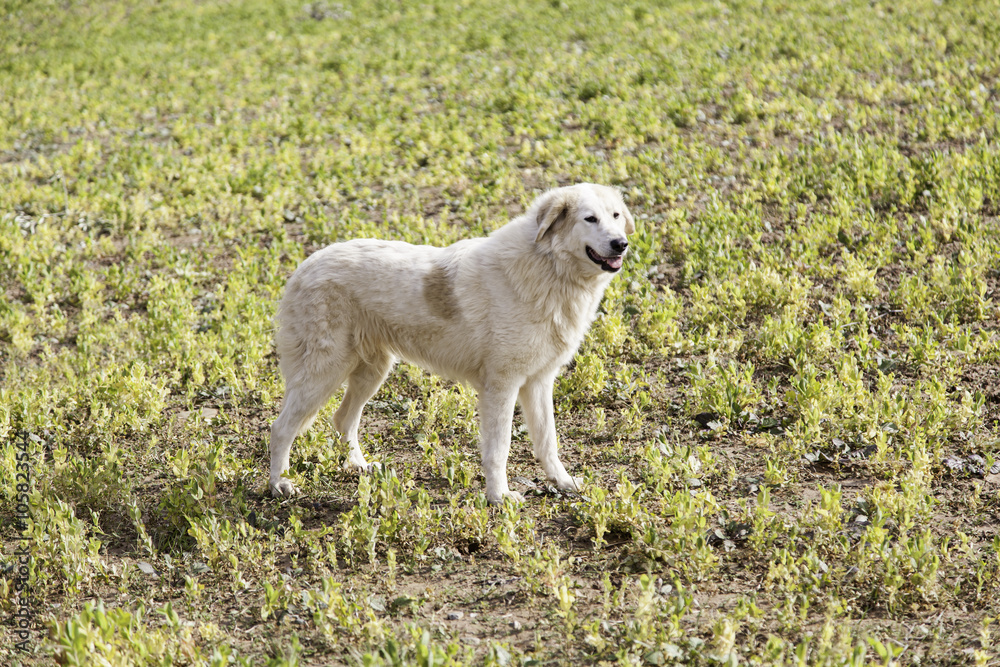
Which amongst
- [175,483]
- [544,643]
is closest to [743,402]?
[544,643]

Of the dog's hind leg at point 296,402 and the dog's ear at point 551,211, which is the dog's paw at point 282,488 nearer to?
the dog's hind leg at point 296,402

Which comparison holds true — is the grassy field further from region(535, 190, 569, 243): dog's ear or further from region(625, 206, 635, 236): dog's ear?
region(535, 190, 569, 243): dog's ear

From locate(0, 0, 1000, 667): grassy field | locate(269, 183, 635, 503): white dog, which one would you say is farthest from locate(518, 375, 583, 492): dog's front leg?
locate(0, 0, 1000, 667): grassy field

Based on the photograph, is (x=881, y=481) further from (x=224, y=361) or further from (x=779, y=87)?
(x=779, y=87)

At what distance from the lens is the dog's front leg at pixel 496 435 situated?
507 cm

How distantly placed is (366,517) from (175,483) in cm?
155

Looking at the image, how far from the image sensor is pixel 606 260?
4.91m

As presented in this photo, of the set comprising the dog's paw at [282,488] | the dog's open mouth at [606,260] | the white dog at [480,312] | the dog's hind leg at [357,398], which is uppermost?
the dog's open mouth at [606,260]

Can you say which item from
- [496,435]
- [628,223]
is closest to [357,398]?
[496,435]

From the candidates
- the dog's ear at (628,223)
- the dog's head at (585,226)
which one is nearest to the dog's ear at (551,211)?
the dog's head at (585,226)

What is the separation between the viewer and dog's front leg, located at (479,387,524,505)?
16.6 feet

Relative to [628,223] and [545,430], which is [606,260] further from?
[545,430]

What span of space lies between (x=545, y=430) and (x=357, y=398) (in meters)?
1.37

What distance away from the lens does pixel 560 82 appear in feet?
45.4
